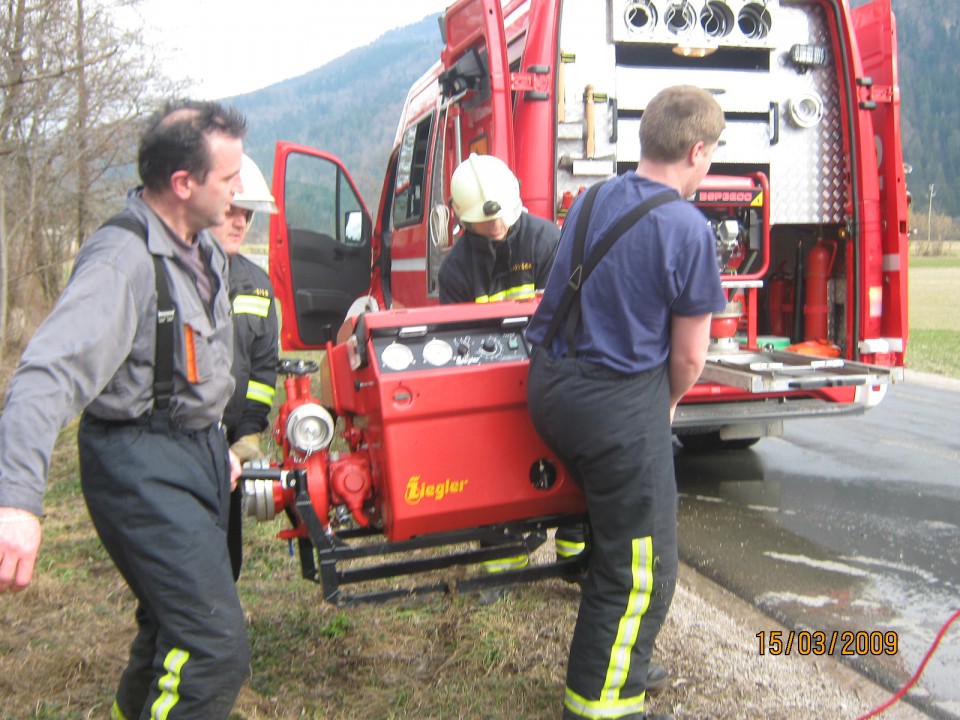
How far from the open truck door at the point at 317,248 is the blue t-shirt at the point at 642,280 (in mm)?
4861

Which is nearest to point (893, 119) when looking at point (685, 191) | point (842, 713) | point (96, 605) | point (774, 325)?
point (774, 325)

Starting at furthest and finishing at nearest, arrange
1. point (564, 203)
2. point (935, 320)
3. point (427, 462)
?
1. point (935, 320)
2. point (564, 203)
3. point (427, 462)

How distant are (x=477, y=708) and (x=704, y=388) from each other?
8.95ft

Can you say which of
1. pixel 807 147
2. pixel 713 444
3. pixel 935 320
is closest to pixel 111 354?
pixel 807 147

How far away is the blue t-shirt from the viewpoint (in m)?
2.48

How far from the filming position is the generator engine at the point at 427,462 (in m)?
2.75

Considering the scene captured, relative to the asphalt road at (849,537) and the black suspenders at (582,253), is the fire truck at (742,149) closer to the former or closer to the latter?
the asphalt road at (849,537)

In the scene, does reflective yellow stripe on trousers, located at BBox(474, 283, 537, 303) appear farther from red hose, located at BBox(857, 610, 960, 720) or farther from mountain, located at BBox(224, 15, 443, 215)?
mountain, located at BBox(224, 15, 443, 215)

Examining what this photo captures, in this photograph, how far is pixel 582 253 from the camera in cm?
263

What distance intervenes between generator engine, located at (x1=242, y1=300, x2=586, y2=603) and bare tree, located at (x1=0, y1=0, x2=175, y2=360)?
524cm

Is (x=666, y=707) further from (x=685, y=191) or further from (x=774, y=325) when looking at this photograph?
(x=774, y=325)
